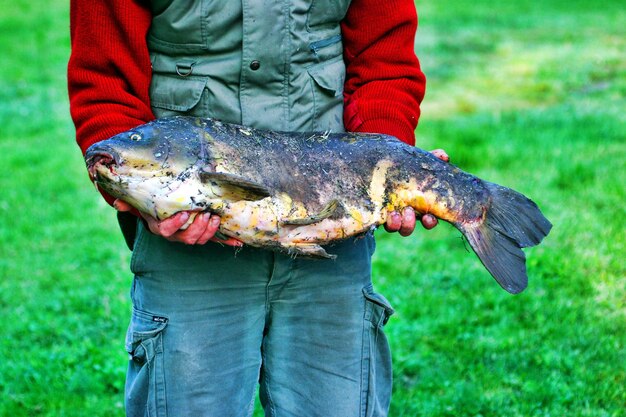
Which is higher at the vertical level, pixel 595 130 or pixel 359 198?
pixel 359 198

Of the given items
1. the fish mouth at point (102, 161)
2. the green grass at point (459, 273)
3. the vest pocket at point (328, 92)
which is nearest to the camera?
the fish mouth at point (102, 161)

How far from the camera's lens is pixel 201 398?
3004mm

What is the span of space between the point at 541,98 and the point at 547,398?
627cm

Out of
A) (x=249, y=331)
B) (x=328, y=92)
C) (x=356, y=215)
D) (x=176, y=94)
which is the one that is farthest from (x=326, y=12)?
(x=249, y=331)

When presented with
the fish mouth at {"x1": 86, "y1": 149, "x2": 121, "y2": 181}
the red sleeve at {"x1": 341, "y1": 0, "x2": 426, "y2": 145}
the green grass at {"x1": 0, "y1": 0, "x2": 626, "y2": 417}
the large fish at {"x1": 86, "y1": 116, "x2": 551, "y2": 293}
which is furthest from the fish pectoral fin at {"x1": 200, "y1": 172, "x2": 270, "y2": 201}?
the green grass at {"x1": 0, "y1": 0, "x2": 626, "y2": 417}

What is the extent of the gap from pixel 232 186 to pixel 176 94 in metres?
0.46

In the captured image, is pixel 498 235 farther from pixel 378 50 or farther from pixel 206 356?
pixel 206 356

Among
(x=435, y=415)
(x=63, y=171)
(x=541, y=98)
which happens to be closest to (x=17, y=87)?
(x=63, y=171)

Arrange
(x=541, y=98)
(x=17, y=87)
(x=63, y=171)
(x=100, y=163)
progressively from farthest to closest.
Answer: (x=17, y=87)
(x=541, y=98)
(x=63, y=171)
(x=100, y=163)

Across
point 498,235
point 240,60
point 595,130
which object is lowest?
point 595,130

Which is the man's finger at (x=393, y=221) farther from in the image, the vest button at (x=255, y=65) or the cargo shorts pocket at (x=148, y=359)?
the cargo shorts pocket at (x=148, y=359)

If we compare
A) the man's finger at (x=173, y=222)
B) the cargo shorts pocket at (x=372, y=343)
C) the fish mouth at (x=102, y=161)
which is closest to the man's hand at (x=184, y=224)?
the man's finger at (x=173, y=222)

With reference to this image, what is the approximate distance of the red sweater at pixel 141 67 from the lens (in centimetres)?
285

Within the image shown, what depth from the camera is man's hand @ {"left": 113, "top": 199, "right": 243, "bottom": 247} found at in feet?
8.71
